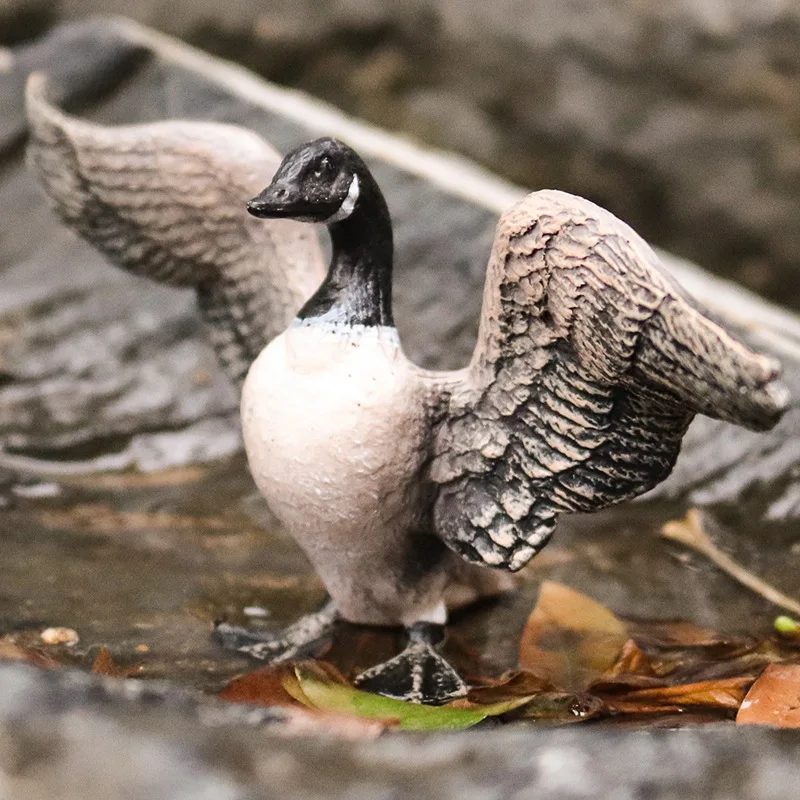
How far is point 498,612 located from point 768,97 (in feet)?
3.99

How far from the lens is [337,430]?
0.75m

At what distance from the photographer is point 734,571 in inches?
38.1

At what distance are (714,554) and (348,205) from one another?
49cm

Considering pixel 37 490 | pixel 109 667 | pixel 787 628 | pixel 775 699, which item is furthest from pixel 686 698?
pixel 37 490

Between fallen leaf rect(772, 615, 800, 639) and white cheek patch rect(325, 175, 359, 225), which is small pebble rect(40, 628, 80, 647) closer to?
white cheek patch rect(325, 175, 359, 225)

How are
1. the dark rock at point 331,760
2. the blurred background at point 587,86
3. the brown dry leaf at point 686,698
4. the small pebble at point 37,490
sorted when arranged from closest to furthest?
the dark rock at point 331,760
the brown dry leaf at point 686,698
the small pebble at point 37,490
the blurred background at point 587,86

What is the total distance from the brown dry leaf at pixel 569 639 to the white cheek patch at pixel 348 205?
0.36 meters

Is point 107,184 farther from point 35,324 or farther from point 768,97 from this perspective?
point 768,97

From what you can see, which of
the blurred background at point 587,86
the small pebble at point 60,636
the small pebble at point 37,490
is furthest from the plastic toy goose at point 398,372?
the blurred background at point 587,86

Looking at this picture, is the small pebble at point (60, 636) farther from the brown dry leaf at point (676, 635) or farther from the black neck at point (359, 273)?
the brown dry leaf at point (676, 635)

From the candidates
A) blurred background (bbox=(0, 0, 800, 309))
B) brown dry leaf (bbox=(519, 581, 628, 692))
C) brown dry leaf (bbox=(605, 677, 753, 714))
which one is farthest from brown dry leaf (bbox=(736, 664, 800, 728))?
blurred background (bbox=(0, 0, 800, 309))

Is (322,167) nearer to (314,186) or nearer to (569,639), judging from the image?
(314,186)

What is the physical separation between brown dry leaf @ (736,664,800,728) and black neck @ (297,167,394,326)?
0.35 meters

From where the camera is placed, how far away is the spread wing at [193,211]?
898 mm
